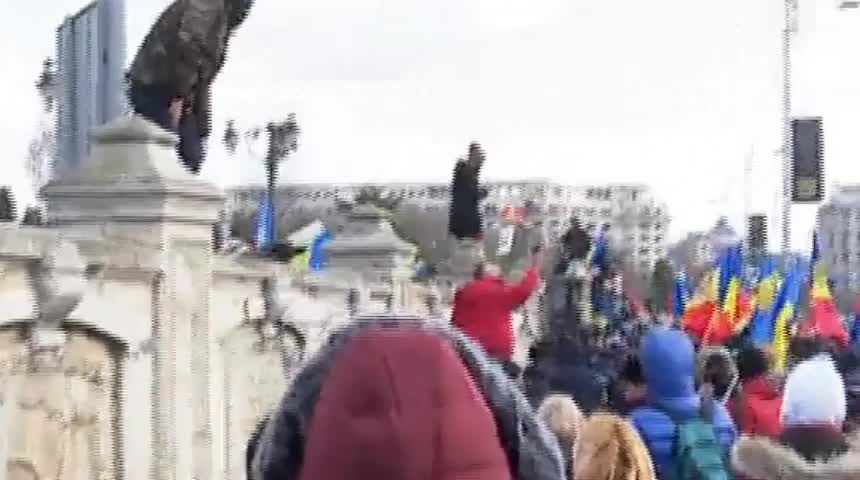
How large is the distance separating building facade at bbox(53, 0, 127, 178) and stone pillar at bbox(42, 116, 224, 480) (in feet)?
1.67

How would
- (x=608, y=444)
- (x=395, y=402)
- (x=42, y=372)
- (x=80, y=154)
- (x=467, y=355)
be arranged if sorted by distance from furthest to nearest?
(x=80, y=154) → (x=42, y=372) → (x=608, y=444) → (x=467, y=355) → (x=395, y=402)

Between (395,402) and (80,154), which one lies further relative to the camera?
(80,154)

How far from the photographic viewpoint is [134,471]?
7.43 metres

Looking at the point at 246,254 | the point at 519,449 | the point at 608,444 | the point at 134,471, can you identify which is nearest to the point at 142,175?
the point at 134,471

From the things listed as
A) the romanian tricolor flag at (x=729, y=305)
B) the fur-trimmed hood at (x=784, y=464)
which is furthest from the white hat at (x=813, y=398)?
the romanian tricolor flag at (x=729, y=305)

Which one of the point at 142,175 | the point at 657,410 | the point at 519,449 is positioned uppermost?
the point at 142,175

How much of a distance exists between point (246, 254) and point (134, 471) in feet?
9.24

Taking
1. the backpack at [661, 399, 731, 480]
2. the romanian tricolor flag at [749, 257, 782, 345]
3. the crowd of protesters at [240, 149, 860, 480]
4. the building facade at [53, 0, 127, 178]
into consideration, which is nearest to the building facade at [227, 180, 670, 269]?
the romanian tricolor flag at [749, 257, 782, 345]

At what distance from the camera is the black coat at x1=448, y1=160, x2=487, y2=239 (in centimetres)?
1540

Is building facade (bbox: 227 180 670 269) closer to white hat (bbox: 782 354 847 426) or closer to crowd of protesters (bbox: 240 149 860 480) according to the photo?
crowd of protesters (bbox: 240 149 860 480)

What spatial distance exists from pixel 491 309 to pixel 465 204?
5.14 meters

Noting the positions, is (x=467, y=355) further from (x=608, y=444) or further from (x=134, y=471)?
(x=134, y=471)

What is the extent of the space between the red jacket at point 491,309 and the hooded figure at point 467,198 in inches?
194

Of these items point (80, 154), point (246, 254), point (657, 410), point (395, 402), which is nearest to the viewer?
point (395, 402)
